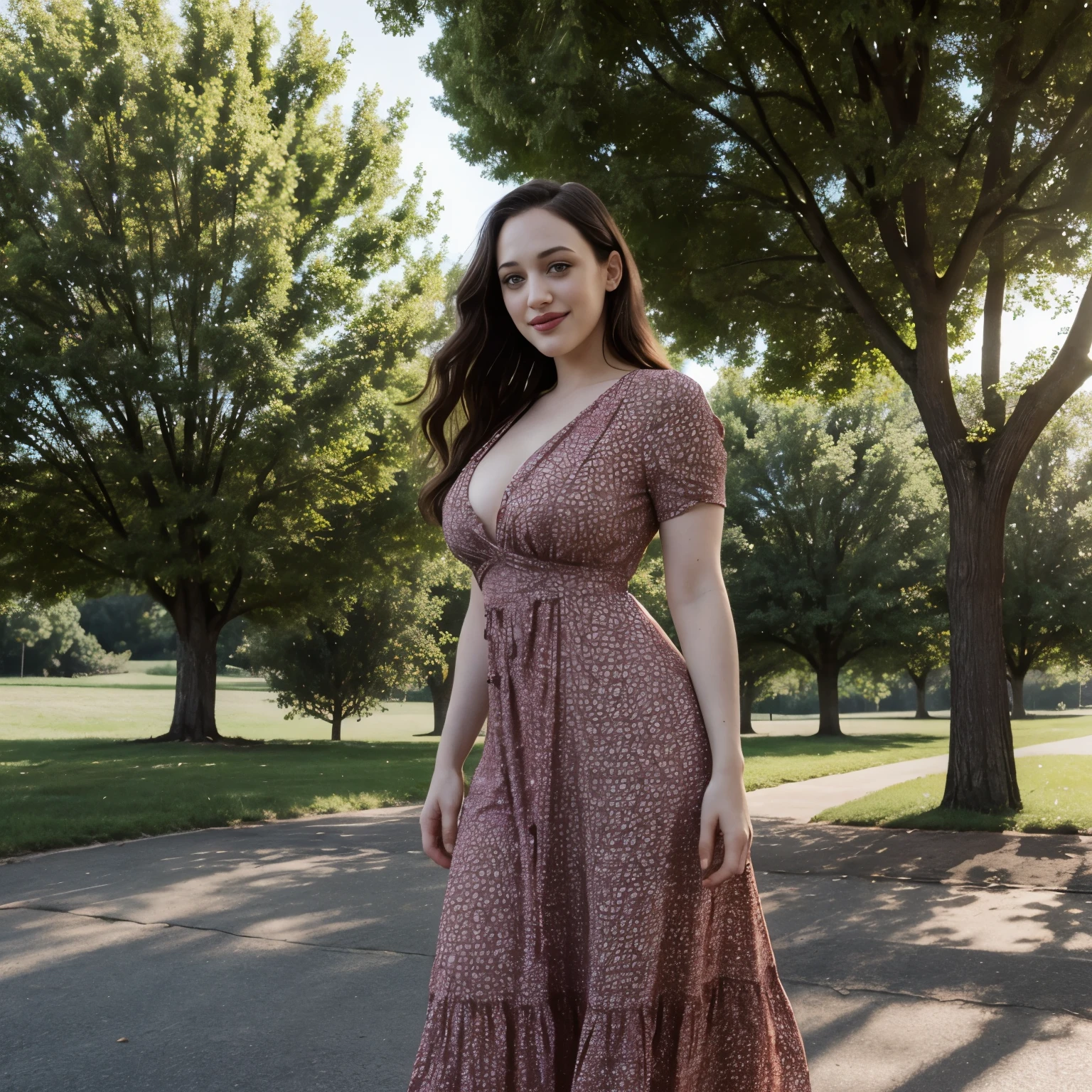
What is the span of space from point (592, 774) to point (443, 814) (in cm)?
42

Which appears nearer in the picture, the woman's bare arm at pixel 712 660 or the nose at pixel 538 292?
the woman's bare arm at pixel 712 660

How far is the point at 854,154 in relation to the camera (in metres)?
9.24

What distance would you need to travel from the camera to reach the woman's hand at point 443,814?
2252 mm

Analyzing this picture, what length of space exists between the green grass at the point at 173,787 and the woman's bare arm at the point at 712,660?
7512 mm

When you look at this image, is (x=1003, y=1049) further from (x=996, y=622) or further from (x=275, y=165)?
(x=275, y=165)

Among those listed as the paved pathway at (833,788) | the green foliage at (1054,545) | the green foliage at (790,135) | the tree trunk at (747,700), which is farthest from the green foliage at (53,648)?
the green foliage at (790,135)

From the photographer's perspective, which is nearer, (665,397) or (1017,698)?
(665,397)

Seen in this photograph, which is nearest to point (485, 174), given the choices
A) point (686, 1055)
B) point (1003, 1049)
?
point (1003, 1049)

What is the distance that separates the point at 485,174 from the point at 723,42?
294 centimetres

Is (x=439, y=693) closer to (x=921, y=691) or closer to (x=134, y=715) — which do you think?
(x=134, y=715)

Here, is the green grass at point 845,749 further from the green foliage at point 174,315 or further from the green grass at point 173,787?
the green foliage at point 174,315

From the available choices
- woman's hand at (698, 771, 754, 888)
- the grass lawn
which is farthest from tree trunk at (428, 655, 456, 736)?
woman's hand at (698, 771, 754, 888)

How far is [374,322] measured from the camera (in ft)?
63.1

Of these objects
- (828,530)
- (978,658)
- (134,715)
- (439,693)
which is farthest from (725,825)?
(134,715)
